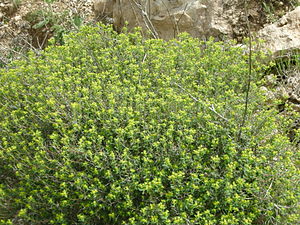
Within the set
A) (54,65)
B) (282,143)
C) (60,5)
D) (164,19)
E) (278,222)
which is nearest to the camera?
(278,222)

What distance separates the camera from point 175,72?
3346mm

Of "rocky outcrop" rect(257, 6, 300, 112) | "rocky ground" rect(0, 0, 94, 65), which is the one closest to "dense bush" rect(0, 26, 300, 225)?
"rocky outcrop" rect(257, 6, 300, 112)

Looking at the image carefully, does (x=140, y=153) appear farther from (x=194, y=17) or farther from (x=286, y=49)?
(x=194, y=17)

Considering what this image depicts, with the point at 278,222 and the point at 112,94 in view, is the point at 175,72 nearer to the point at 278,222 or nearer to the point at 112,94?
the point at 112,94

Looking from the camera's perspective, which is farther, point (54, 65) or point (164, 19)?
point (164, 19)

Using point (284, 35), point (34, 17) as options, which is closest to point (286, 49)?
point (284, 35)

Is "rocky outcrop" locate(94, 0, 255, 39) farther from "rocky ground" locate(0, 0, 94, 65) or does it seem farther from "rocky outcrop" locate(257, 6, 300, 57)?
"rocky ground" locate(0, 0, 94, 65)

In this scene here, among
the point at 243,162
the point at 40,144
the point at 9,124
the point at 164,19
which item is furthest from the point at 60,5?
the point at 243,162

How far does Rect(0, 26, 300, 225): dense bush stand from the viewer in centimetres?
252

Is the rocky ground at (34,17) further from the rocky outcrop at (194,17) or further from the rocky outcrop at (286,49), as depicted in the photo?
the rocky outcrop at (286,49)

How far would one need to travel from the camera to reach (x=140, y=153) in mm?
2846

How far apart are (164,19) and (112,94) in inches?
98.7

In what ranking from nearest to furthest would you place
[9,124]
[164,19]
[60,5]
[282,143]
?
[282,143] < [9,124] < [164,19] < [60,5]

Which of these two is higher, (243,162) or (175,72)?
(175,72)
